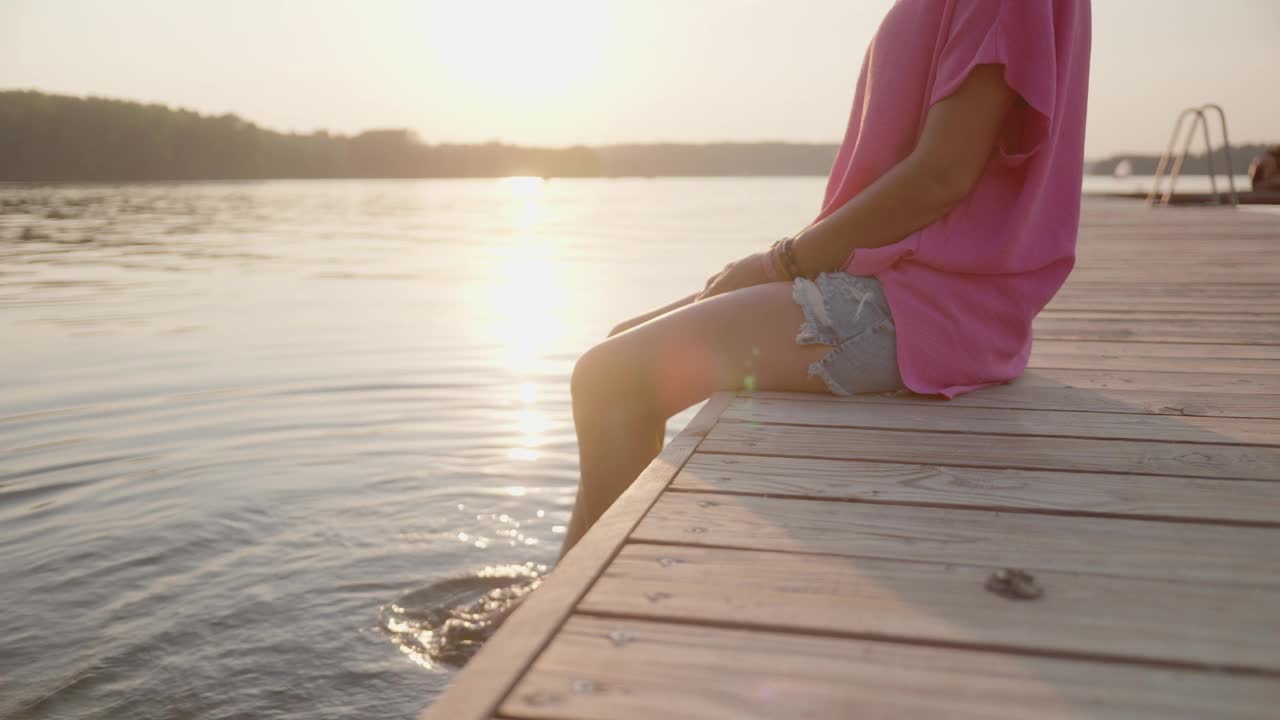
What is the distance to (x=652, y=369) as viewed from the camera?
192 centimetres

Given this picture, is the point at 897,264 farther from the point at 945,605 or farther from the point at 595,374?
the point at 945,605

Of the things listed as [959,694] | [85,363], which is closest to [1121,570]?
[959,694]

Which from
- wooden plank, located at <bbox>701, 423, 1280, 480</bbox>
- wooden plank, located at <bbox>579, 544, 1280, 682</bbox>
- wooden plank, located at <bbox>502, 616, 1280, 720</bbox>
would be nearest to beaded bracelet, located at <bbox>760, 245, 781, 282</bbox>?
wooden plank, located at <bbox>701, 423, 1280, 480</bbox>

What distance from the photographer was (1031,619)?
1063 millimetres

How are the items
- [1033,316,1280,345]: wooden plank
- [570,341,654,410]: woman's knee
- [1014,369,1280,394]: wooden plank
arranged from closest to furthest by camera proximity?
[570,341,654,410]: woman's knee, [1014,369,1280,394]: wooden plank, [1033,316,1280,345]: wooden plank

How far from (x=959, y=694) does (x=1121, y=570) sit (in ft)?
1.41

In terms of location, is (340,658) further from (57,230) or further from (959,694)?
(57,230)

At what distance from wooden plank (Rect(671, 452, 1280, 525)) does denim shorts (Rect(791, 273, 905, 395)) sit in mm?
Result: 379

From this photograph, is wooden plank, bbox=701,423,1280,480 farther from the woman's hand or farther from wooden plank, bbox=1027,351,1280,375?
wooden plank, bbox=1027,351,1280,375

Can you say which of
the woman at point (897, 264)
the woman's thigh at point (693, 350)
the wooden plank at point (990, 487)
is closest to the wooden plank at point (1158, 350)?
the woman at point (897, 264)

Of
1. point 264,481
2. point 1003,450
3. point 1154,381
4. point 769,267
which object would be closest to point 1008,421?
point 1003,450

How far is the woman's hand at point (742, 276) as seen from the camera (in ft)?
6.97

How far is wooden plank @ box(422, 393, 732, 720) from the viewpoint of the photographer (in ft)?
2.93

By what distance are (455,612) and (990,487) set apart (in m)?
1.76
